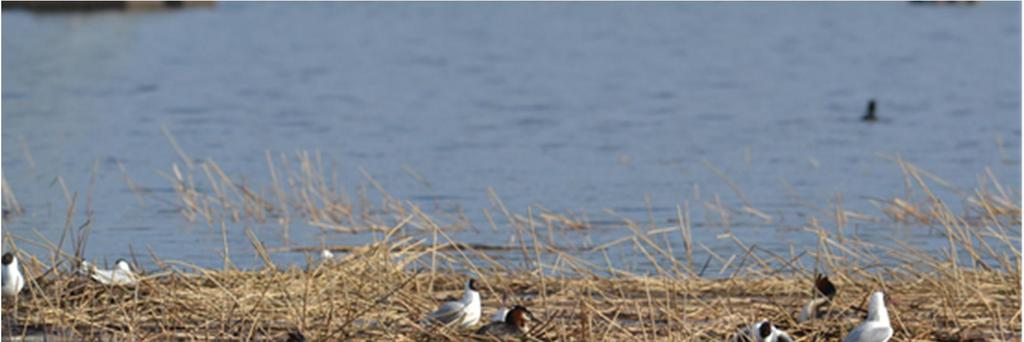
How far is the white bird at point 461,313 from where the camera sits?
30.8 feet

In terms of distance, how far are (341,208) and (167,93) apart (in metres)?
19.2

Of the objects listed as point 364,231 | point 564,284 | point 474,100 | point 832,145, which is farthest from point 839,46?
point 564,284

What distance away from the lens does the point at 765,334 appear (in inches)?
335

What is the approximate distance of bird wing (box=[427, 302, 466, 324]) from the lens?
30.8ft

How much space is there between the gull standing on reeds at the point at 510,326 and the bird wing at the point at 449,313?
0.89 ft

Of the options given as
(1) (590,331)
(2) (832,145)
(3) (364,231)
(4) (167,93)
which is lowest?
(4) (167,93)

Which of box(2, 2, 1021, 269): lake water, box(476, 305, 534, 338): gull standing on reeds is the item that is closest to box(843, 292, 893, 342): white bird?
box(476, 305, 534, 338): gull standing on reeds

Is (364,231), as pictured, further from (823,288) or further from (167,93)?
(167,93)

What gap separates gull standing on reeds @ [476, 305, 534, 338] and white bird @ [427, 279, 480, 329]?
26 cm

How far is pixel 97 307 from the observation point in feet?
31.7

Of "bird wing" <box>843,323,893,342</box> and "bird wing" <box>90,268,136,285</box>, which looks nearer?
"bird wing" <box>843,323,893,342</box>

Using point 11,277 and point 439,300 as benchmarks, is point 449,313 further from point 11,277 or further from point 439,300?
point 11,277

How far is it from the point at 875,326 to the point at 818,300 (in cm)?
61

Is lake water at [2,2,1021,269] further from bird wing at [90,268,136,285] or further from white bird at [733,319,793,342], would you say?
white bird at [733,319,793,342]
